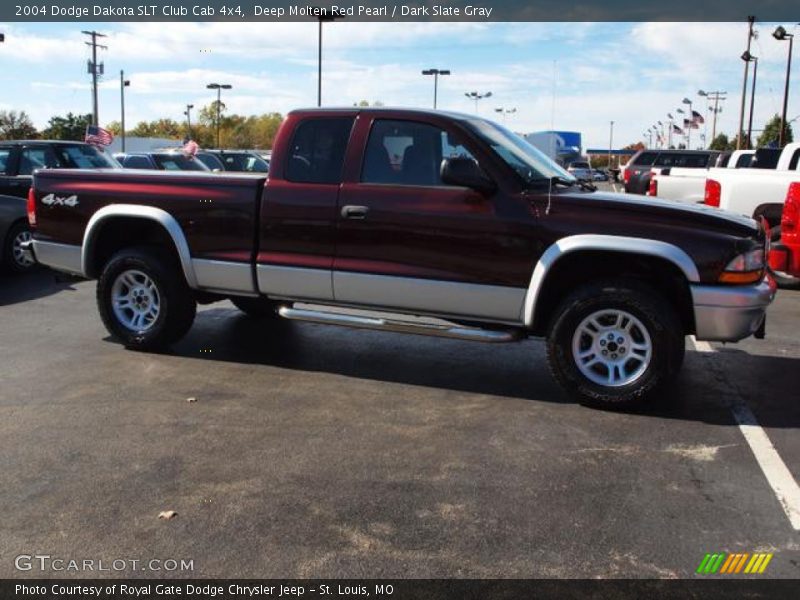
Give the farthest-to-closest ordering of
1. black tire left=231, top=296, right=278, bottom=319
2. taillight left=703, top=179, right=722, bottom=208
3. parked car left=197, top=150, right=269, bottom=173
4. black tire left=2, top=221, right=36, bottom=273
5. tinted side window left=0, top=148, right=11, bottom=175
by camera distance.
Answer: parked car left=197, top=150, right=269, bottom=173, tinted side window left=0, top=148, right=11, bottom=175, taillight left=703, top=179, right=722, bottom=208, black tire left=2, top=221, right=36, bottom=273, black tire left=231, top=296, right=278, bottom=319

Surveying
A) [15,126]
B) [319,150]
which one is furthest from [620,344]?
[15,126]

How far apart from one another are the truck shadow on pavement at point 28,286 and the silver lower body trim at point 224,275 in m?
3.22

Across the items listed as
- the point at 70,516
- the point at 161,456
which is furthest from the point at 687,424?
the point at 70,516

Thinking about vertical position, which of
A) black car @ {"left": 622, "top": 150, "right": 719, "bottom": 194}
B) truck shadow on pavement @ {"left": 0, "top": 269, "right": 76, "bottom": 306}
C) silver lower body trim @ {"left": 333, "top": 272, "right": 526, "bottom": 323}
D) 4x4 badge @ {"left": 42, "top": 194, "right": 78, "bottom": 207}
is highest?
black car @ {"left": 622, "top": 150, "right": 719, "bottom": 194}

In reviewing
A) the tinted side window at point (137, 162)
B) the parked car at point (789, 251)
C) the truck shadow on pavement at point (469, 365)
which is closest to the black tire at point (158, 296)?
the truck shadow on pavement at point (469, 365)

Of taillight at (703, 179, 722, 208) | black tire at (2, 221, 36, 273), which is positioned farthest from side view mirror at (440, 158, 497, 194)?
black tire at (2, 221, 36, 273)

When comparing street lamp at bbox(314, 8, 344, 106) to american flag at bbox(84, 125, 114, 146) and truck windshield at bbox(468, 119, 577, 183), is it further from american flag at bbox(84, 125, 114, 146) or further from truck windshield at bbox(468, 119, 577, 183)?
truck windshield at bbox(468, 119, 577, 183)

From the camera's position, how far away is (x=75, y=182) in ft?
22.3

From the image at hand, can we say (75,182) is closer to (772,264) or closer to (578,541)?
(578,541)

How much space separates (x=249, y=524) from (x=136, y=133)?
125 metres

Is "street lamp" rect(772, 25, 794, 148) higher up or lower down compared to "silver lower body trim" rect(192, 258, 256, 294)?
higher up

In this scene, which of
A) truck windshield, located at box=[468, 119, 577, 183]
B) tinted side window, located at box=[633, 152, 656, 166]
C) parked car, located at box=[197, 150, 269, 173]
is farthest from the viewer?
tinted side window, located at box=[633, 152, 656, 166]

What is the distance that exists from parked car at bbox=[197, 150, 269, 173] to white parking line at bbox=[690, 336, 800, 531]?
20.7 meters

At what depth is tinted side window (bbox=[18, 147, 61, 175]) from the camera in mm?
12344
